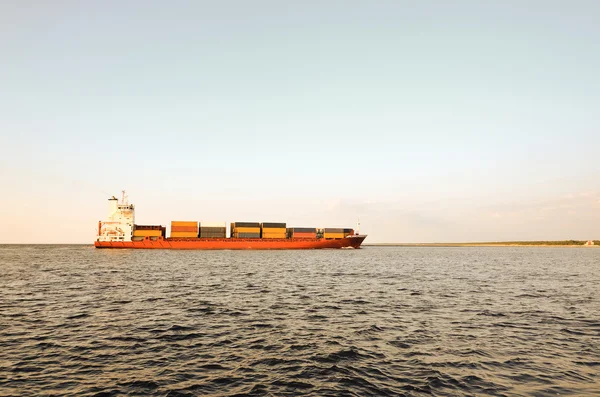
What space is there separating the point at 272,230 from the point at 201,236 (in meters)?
20.0

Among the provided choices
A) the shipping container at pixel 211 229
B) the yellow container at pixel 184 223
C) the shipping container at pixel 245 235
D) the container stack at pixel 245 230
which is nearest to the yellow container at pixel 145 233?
the yellow container at pixel 184 223

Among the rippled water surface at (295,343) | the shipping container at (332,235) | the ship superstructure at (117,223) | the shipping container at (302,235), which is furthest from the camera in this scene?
the shipping container at (332,235)

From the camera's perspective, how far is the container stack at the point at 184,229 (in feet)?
302

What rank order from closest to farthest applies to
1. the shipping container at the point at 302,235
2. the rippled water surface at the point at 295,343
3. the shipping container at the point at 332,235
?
the rippled water surface at the point at 295,343, the shipping container at the point at 302,235, the shipping container at the point at 332,235

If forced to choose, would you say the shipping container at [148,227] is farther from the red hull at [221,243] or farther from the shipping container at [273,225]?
the shipping container at [273,225]

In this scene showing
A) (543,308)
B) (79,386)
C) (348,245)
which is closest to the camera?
(79,386)

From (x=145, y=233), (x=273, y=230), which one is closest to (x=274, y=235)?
(x=273, y=230)

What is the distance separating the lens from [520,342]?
14.6 meters

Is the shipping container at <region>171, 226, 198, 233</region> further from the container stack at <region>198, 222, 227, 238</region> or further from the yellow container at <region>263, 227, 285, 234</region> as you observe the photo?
the yellow container at <region>263, 227, 285, 234</region>

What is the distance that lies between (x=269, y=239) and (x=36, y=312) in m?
75.0

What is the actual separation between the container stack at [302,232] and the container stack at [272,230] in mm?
4198

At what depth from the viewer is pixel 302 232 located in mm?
100938

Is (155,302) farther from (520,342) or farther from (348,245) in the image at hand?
(348,245)

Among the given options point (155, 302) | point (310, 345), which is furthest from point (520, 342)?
point (155, 302)
